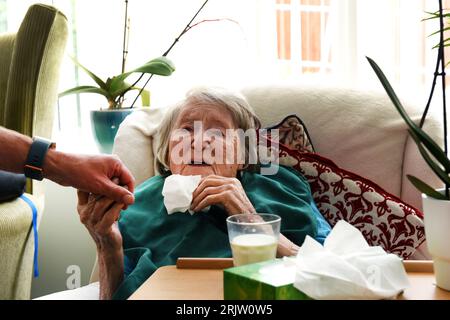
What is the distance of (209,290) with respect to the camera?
41.9 inches

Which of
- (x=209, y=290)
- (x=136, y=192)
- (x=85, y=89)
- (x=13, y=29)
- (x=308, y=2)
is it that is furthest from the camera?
(x=13, y=29)

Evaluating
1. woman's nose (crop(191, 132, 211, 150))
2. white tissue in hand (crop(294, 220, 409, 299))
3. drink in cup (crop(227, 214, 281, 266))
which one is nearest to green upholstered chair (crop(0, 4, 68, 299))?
woman's nose (crop(191, 132, 211, 150))

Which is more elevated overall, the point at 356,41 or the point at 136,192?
the point at 356,41

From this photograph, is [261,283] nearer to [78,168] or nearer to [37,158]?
[78,168]

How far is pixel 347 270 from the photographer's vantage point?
0.92 metres

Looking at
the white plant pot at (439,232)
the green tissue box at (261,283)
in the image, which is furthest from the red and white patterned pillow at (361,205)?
the green tissue box at (261,283)

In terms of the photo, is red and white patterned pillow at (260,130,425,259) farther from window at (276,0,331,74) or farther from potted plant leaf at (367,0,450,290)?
window at (276,0,331,74)

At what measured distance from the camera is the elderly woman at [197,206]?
1.42 m

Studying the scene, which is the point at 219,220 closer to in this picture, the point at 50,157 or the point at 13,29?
the point at 50,157

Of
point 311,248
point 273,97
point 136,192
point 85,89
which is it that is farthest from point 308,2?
point 311,248

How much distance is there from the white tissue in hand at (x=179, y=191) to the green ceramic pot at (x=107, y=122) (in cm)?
90

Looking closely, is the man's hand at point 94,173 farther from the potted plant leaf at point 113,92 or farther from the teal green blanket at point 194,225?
the potted plant leaf at point 113,92

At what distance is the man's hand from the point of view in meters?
1.29

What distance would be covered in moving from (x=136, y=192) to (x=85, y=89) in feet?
2.68
